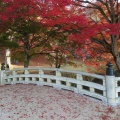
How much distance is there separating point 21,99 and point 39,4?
386 cm

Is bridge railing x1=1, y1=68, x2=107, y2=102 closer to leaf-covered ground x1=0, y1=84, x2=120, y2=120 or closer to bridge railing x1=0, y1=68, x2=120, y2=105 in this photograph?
bridge railing x1=0, y1=68, x2=120, y2=105

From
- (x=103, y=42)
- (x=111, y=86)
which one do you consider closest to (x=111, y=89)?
(x=111, y=86)

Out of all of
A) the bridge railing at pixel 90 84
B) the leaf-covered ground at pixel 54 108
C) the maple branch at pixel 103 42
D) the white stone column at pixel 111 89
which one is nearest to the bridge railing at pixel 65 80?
the bridge railing at pixel 90 84

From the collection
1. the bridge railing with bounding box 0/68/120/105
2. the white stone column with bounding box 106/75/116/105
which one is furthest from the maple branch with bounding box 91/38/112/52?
the white stone column with bounding box 106/75/116/105

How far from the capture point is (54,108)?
214 inches

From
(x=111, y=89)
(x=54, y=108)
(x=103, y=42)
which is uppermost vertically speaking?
(x=103, y=42)

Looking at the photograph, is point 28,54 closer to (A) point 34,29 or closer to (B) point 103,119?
(A) point 34,29

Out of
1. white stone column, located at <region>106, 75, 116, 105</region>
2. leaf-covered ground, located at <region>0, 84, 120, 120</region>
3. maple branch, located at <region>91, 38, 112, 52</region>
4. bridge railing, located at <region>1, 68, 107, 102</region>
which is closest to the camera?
leaf-covered ground, located at <region>0, 84, 120, 120</region>

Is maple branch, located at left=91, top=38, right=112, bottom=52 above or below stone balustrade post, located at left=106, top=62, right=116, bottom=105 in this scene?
above

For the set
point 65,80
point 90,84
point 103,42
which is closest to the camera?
point 90,84

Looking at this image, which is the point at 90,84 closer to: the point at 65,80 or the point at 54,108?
the point at 65,80

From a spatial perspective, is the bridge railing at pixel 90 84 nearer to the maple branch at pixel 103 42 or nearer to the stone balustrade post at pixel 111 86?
the stone balustrade post at pixel 111 86

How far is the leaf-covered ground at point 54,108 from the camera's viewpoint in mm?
5005

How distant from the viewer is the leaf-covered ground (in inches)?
197
